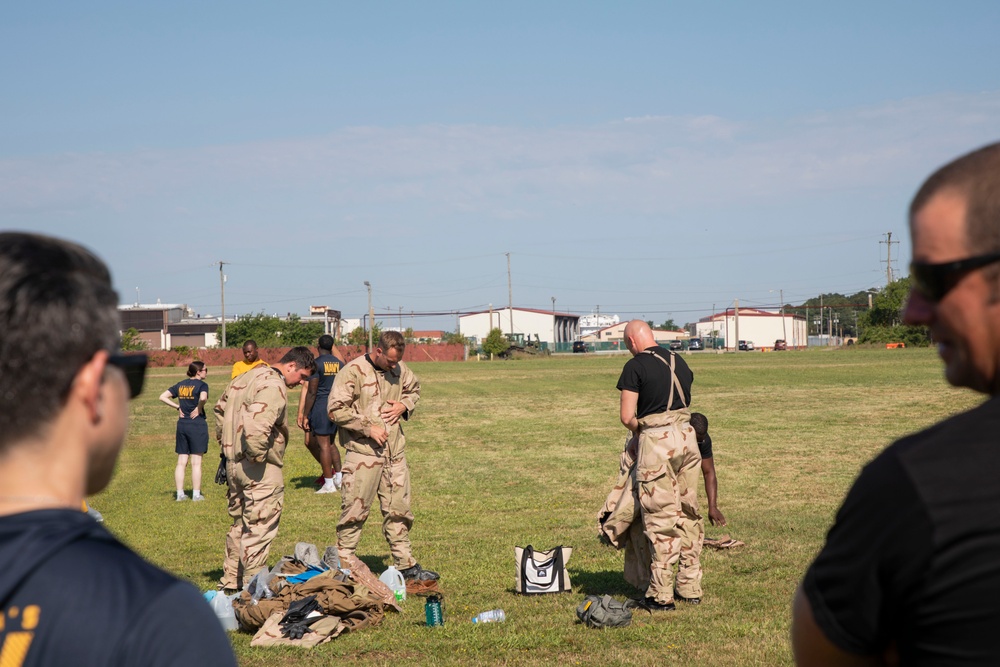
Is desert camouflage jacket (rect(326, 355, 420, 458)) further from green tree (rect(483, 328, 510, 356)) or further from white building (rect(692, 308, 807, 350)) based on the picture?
white building (rect(692, 308, 807, 350))

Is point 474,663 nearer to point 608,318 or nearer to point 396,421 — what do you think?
point 396,421

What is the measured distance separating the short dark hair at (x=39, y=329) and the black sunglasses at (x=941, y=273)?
1.49m

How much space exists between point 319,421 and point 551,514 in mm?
4034

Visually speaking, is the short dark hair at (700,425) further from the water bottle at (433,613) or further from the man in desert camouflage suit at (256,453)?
the man in desert camouflage suit at (256,453)

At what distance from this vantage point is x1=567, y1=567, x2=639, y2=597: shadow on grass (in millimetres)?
9594

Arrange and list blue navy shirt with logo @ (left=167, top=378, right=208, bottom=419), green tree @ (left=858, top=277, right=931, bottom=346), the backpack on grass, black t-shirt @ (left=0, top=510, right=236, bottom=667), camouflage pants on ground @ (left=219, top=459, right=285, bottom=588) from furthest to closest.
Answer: green tree @ (left=858, top=277, right=931, bottom=346)
blue navy shirt with logo @ (left=167, top=378, right=208, bottom=419)
camouflage pants on ground @ (left=219, top=459, right=285, bottom=588)
the backpack on grass
black t-shirt @ (left=0, top=510, right=236, bottom=667)

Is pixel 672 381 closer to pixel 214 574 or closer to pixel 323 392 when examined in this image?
pixel 214 574

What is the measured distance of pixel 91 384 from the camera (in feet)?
5.34

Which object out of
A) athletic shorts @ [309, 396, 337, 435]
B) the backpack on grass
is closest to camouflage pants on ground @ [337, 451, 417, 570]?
the backpack on grass

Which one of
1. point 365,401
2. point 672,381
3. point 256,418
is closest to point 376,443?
point 365,401

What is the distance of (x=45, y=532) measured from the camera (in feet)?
5.11

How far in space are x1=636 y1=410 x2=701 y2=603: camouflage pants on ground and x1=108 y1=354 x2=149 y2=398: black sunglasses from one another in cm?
699

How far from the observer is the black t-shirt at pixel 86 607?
4.92 feet

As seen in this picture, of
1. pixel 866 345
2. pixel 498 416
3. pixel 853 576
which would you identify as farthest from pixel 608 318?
pixel 853 576
